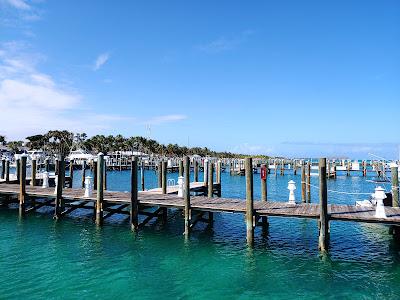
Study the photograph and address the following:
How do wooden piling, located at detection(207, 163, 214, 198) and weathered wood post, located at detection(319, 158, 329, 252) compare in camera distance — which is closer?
weathered wood post, located at detection(319, 158, 329, 252)

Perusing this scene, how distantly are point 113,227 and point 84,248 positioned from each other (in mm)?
4118

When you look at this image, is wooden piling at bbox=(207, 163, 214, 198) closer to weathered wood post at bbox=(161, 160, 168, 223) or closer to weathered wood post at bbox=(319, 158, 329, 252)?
weathered wood post at bbox=(161, 160, 168, 223)

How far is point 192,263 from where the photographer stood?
1383 centimetres

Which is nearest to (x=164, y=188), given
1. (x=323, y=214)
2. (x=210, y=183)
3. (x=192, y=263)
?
(x=210, y=183)

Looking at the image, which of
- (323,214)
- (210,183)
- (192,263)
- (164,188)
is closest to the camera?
(192,263)

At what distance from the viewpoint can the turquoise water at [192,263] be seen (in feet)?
36.8

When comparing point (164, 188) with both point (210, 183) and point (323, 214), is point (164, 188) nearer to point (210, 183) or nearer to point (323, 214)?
point (210, 183)

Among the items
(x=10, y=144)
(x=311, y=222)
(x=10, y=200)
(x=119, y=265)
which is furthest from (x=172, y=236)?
(x=10, y=144)

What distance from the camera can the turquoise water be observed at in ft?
36.8

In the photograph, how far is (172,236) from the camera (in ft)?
58.9

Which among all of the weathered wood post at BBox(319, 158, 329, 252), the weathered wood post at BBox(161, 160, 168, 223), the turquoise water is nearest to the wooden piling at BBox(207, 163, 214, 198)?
the weathered wood post at BBox(161, 160, 168, 223)

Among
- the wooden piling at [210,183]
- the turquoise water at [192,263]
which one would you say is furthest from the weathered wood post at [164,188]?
the wooden piling at [210,183]

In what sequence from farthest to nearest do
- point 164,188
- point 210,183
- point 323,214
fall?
1. point 210,183
2. point 164,188
3. point 323,214

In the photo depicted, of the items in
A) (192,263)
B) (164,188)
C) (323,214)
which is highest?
(164,188)
